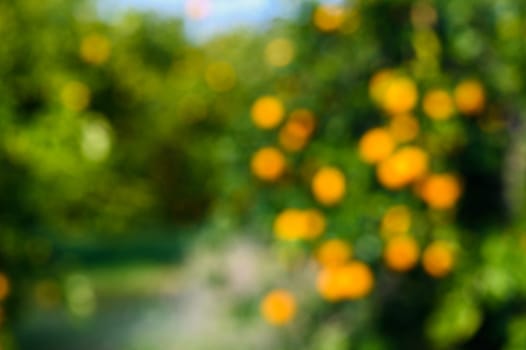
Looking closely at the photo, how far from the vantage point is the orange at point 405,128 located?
7.48 feet

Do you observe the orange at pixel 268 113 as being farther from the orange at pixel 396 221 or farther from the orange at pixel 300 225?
the orange at pixel 396 221

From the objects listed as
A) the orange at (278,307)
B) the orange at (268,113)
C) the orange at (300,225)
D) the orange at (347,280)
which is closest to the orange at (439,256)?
the orange at (347,280)

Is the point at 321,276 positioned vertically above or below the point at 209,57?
below

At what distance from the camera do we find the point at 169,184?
372 inches

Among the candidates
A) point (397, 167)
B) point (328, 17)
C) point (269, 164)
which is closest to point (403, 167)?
point (397, 167)

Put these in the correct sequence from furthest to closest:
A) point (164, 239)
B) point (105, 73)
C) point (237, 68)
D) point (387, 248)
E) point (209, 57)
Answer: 1. point (164, 239)
2. point (209, 57)
3. point (105, 73)
4. point (237, 68)
5. point (387, 248)

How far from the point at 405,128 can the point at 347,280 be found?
0.37m

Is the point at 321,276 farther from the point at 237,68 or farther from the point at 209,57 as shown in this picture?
the point at 209,57

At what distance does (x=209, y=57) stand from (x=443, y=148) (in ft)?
19.8

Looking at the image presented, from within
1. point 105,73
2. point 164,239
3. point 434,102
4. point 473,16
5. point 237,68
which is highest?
point 164,239

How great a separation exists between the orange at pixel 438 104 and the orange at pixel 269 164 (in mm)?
368

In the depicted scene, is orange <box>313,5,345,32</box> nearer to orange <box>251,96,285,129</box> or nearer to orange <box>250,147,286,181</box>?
orange <box>251,96,285,129</box>

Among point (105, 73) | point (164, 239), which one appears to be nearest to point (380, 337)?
point (105, 73)

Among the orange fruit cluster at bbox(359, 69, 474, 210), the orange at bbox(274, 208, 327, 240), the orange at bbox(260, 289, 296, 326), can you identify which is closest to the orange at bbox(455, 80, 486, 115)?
the orange fruit cluster at bbox(359, 69, 474, 210)
